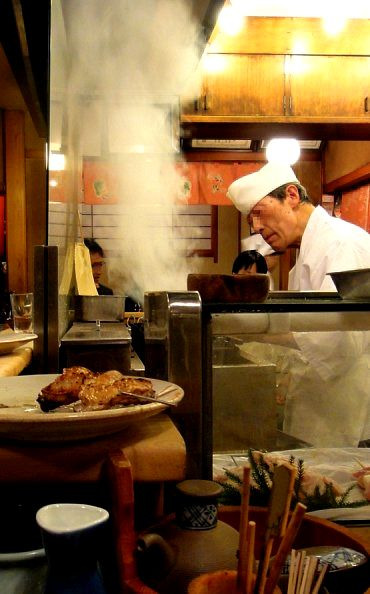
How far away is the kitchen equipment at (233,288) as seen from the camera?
5.21ft

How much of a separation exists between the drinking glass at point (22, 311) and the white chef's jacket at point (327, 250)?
1.79m

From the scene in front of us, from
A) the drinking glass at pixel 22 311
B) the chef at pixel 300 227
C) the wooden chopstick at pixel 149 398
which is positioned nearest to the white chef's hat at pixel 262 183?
the chef at pixel 300 227

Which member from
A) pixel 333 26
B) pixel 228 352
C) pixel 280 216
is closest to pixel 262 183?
pixel 280 216

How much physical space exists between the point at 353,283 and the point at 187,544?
0.89m

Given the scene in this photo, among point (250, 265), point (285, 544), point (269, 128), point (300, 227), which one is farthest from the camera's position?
point (250, 265)

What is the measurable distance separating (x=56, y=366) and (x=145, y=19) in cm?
313

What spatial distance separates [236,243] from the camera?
8.77 m

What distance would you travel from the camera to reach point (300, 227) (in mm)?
4195

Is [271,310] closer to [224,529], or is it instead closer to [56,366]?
[224,529]

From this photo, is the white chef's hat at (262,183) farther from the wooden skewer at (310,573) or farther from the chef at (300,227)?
the wooden skewer at (310,573)

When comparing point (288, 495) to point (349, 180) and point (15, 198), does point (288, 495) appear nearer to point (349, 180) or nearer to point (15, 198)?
point (349, 180)

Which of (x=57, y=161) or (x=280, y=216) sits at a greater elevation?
(x=57, y=161)

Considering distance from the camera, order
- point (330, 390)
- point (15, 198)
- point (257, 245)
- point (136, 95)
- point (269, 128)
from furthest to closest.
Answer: point (15, 198) < point (257, 245) < point (136, 95) < point (269, 128) < point (330, 390)

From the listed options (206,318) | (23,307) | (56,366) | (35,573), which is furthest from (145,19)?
(35,573)
